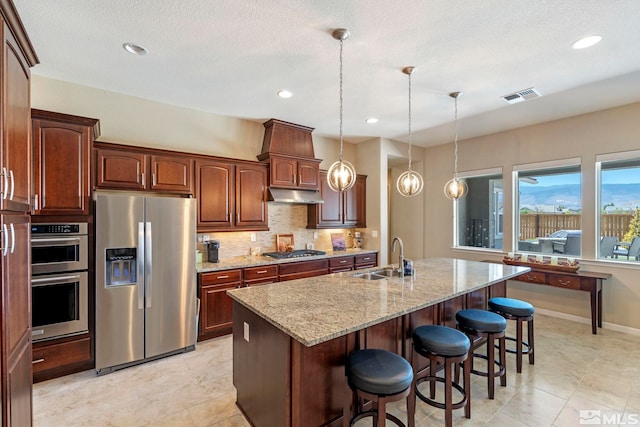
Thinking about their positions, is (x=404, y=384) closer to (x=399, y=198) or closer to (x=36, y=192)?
(x=36, y=192)

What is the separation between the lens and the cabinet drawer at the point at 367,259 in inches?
202

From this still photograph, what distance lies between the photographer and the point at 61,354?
277cm

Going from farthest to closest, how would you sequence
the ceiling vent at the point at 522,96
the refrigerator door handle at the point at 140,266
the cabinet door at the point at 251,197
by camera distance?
the cabinet door at the point at 251,197, the ceiling vent at the point at 522,96, the refrigerator door handle at the point at 140,266

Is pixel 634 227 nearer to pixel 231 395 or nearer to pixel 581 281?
pixel 581 281

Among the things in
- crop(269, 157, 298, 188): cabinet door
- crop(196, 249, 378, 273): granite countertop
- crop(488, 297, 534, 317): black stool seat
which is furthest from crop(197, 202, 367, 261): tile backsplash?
crop(488, 297, 534, 317): black stool seat

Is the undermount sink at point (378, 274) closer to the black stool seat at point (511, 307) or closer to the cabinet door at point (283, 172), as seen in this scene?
the black stool seat at point (511, 307)

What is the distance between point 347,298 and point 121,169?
9.37 ft

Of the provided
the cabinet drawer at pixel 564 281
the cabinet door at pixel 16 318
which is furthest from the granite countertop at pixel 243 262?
A: the cabinet drawer at pixel 564 281

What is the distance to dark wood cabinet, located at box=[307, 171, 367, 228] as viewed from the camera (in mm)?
5133

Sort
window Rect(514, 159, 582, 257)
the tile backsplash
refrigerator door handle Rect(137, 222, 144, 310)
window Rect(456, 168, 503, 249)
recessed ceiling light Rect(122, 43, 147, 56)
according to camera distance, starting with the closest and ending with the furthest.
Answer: recessed ceiling light Rect(122, 43, 147, 56)
refrigerator door handle Rect(137, 222, 144, 310)
the tile backsplash
window Rect(514, 159, 582, 257)
window Rect(456, 168, 503, 249)

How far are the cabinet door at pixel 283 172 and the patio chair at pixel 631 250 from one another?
15.1 ft

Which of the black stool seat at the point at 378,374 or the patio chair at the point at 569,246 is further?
the patio chair at the point at 569,246

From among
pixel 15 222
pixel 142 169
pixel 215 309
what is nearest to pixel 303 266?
pixel 215 309

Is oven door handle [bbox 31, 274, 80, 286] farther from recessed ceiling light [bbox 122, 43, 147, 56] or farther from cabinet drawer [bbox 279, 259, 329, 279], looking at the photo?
cabinet drawer [bbox 279, 259, 329, 279]
